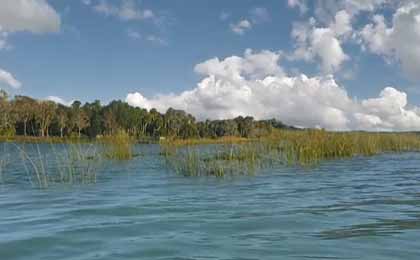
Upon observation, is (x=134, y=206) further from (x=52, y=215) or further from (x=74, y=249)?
(x=74, y=249)

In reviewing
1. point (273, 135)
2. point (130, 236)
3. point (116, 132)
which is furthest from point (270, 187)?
point (116, 132)

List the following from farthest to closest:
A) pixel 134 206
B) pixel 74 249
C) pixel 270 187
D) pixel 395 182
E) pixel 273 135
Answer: pixel 273 135 → pixel 395 182 → pixel 270 187 → pixel 134 206 → pixel 74 249

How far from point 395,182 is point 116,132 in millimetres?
14211

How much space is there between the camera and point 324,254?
5.62 metres

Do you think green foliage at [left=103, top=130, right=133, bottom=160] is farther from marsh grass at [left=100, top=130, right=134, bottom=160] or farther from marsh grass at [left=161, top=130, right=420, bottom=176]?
marsh grass at [left=161, top=130, right=420, bottom=176]

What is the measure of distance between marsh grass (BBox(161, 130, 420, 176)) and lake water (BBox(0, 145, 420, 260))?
224 centimetres

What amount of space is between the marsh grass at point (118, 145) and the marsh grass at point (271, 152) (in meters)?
1.85

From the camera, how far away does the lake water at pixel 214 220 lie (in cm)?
596

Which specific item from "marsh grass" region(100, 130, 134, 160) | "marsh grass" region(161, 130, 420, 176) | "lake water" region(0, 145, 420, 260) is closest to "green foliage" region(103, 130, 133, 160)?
"marsh grass" region(100, 130, 134, 160)

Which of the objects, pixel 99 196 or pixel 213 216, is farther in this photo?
pixel 99 196

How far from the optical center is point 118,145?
22.7m

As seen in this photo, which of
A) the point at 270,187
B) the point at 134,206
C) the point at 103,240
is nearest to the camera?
the point at 103,240

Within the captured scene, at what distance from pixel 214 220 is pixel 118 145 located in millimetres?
15381

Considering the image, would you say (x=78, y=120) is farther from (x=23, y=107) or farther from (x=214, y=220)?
(x=214, y=220)
